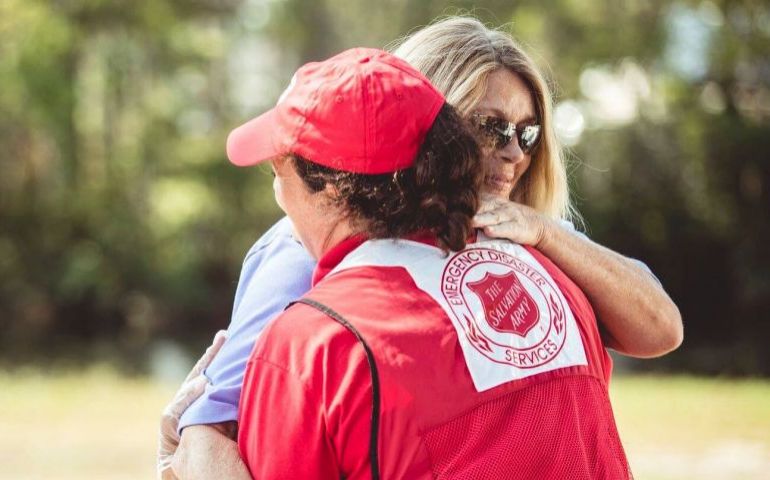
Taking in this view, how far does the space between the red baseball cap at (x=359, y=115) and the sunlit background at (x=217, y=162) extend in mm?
14201

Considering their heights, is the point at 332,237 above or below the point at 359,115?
below

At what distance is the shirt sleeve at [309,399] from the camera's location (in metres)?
1.65

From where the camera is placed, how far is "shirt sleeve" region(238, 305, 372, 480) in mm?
1653

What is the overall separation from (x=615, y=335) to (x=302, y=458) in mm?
850

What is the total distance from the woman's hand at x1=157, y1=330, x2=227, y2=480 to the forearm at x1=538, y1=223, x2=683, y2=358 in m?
0.71

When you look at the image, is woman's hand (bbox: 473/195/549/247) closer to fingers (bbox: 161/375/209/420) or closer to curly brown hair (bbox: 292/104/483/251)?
curly brown hair (bbox: 292/104/483/251)

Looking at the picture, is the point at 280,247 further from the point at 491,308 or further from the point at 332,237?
the point at 491,308

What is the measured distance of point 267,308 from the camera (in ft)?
6.65

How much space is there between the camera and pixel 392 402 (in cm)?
165

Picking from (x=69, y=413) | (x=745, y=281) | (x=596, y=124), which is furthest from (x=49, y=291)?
(x=745, y=281)

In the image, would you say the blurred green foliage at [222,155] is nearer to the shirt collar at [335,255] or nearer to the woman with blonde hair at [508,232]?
the woman with blonde hair at [508,232]

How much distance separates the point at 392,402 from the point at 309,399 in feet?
0.43

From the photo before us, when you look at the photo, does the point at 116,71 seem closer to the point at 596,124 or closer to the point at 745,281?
the point at 596,124

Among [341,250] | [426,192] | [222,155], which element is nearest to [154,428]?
[341,250]
